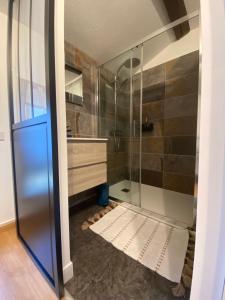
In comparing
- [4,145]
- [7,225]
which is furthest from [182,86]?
[7,225]

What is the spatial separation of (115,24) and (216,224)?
209cm

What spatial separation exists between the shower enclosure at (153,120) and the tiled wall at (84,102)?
15 cm

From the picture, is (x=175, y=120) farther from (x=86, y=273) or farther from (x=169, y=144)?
(x=86, y=273)

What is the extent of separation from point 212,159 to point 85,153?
1.28 metres

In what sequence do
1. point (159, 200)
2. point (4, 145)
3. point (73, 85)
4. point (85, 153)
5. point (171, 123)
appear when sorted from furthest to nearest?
1. point (171, 123)
2. point (159, 200)
3. point (73, 85)
4. point (85, 153)
5. point (4, 145)

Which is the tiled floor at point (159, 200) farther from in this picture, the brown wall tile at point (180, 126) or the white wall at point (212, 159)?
the white wall at point (212, 159)

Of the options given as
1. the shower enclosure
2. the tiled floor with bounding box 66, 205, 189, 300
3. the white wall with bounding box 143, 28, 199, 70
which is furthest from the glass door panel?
the tiled floor with bounding box 66, 205, 189, 300

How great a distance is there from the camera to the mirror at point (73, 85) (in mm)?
1830

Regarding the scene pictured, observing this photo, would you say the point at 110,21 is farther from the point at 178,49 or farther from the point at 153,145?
the point at 153,145

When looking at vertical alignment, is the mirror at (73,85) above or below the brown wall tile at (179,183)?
above

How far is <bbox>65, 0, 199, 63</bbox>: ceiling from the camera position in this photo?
1.46 m

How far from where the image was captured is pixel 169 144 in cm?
234

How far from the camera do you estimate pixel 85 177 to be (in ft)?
5.18

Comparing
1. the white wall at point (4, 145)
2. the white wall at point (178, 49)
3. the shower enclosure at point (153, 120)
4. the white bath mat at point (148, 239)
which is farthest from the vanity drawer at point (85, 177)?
the white wall at point (178, 49)
